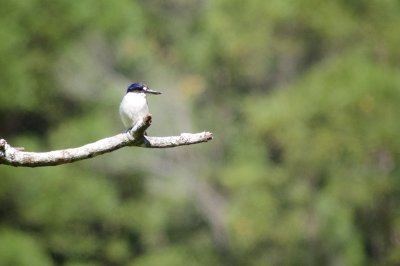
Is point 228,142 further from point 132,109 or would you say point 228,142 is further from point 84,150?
point 84,150

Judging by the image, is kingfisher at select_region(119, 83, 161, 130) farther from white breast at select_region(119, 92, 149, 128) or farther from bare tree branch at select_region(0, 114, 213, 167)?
bare tree branch at select_region(0, 114, 213, 167)

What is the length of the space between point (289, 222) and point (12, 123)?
4.17 metres

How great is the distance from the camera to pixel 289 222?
14898mm

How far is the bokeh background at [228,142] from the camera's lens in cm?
1305

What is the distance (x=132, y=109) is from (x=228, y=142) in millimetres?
14593

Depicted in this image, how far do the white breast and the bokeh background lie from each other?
809 centimetres

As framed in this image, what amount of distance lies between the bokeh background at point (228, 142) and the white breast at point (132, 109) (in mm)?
8089

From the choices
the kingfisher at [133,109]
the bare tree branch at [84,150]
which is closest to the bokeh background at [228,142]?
the kingfisher at [133,109]

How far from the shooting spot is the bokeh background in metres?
13.0

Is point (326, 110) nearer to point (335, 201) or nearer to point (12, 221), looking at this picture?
point (335, 201)

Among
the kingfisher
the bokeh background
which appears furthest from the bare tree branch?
the bokeh background

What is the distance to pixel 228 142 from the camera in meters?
18.7

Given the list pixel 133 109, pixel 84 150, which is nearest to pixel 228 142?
pixel 133 109

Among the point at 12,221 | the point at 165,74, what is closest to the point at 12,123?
the point at 12,221
